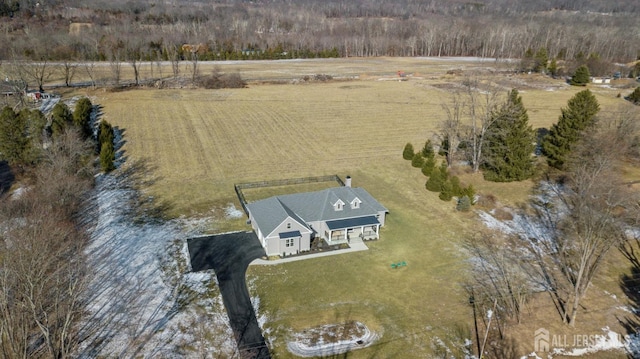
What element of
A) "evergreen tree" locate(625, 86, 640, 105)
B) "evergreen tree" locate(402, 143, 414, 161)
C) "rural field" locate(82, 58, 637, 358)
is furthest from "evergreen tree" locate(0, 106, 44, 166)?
"evergreen tree" locate(625, 86, 640, 105)

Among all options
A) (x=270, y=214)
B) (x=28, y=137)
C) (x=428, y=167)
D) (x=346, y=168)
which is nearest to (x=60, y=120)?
(x=28, y=137)

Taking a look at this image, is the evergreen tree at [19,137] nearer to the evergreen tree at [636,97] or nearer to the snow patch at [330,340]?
the snow patch at [330,340]

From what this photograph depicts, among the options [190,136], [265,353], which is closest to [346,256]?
[265,353]

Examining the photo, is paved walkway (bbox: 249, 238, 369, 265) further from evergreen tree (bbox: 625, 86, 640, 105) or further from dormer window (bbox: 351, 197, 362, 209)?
evergreen tree (bbox: 625, 86, 640, 105)

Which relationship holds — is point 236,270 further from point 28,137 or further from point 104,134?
point 28,137

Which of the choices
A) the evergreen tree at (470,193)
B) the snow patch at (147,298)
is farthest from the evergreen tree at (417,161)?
the snow patch at (147,298)

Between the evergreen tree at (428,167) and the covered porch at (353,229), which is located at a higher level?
the evergreen tree at (428,167)

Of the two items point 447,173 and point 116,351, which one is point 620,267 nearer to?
point 447,173
